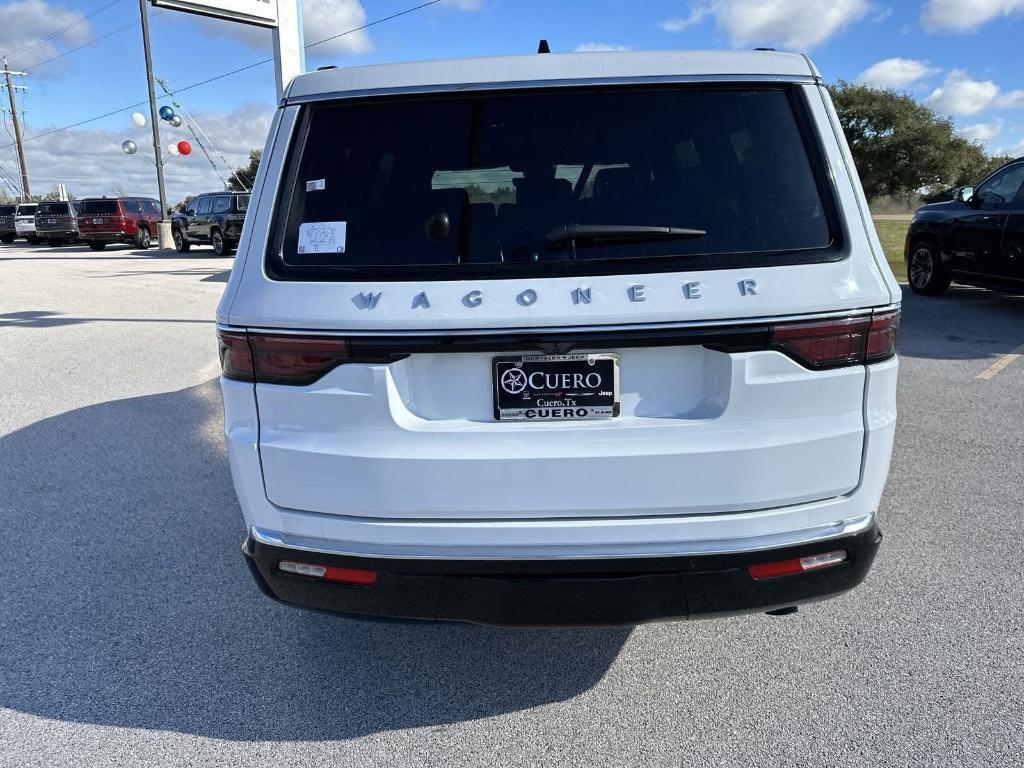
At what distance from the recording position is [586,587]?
83.1 inches

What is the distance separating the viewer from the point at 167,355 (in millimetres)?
8227

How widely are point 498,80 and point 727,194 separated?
0.73 metres

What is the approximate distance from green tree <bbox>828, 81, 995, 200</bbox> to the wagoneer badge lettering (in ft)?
128

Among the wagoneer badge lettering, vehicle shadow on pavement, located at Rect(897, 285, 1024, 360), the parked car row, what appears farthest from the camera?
the parked car row

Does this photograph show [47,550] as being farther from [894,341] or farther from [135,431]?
[894,341]

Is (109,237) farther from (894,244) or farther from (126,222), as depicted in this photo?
(894,244)

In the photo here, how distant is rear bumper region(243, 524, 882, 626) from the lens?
2113mm

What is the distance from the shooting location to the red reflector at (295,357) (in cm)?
206

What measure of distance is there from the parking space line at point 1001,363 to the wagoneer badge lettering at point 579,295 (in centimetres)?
580

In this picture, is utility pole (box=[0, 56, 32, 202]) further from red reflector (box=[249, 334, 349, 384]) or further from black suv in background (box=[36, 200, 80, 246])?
red reflector (box=[249, 334, 349, 384])

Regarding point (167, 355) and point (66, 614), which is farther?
point (167, 355)

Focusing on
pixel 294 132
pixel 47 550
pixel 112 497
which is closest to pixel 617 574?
pixel 294 132

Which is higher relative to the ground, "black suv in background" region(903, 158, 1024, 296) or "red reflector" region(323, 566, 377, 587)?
"black suv in background" region(903, 158, 1024, 296)

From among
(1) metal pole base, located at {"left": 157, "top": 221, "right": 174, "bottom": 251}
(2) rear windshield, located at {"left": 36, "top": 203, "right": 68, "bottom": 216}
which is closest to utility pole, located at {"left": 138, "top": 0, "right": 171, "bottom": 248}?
(1) metal pole base, located at {"left": 157, "top": 221, "right": 174, "bottom": 251}
